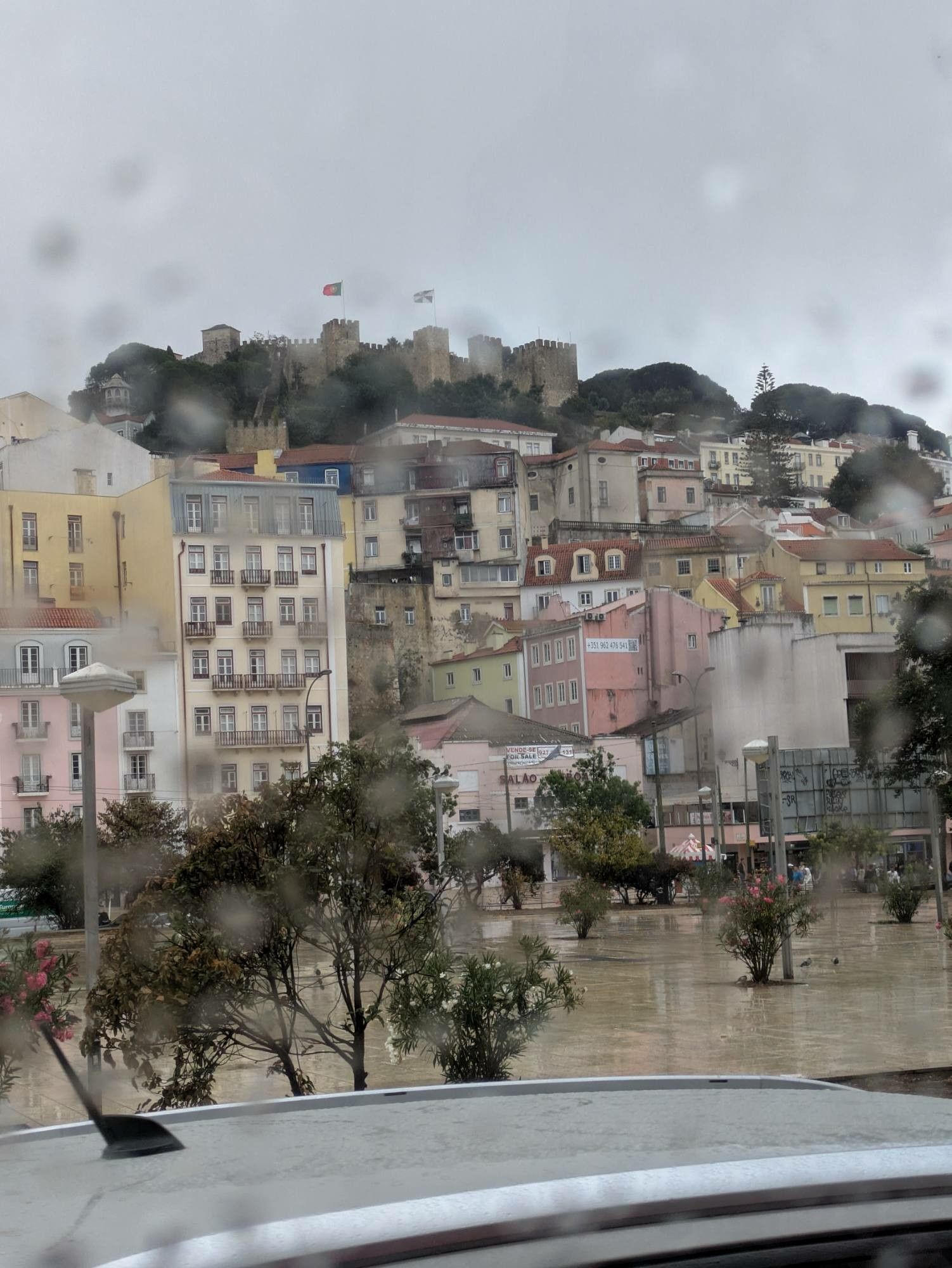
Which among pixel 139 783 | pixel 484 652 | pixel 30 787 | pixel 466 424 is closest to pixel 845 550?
pixel 484 652

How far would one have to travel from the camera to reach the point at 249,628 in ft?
160

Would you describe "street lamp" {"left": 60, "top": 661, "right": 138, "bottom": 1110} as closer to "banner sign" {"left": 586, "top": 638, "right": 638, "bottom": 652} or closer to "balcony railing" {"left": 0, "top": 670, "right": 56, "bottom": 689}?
"balcony railing" {"left": 0, "top": 670, "right": 56, "bottom": 689}

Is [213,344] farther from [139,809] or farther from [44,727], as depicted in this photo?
[139,809]

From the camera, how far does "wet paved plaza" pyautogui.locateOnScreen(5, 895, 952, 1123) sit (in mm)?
11531

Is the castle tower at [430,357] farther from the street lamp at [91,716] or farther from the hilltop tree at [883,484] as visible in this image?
→ the street lamp at [91,716]

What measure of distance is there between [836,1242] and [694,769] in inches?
2244

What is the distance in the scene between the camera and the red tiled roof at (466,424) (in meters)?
96.8

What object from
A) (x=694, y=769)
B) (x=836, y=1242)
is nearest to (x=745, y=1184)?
(x=836, y=1242)

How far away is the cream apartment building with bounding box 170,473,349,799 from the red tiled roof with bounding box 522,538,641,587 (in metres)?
22.8

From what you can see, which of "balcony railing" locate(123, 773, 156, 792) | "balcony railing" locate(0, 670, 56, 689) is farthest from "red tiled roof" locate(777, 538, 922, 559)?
"balcony railing" locate(0, 670, 56, 689)

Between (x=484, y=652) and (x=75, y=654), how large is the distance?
1209 inches

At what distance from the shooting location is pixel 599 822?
125 ft

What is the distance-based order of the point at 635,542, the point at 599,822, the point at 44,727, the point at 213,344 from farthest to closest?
the point at 213,344, the point at 635,542, the point at 44,727, the point at 599,822

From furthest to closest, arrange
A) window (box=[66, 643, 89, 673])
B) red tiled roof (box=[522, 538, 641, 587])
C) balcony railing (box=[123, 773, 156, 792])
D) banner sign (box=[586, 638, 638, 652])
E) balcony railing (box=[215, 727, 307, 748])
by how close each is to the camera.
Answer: red tiled roof (box=[522, 538, 641, 587])
banner sign (box=[586, 638, 638, 652])
balcony railing (box=[215, 727, 307, 748])
balcony railing (box=[123, 773, 156, 792])
window (box=[66, 643, 89, 673])
